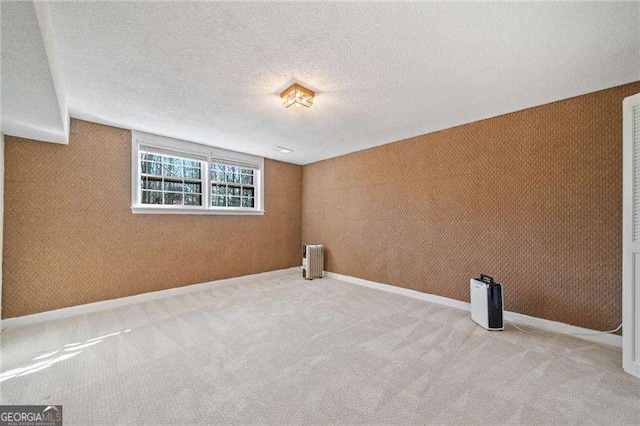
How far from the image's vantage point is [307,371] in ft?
6.19

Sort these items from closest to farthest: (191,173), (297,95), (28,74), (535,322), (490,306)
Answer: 1. (28,74)
2. (297,95)
3. (490,306)
4. (535,322)
5. (191,173)

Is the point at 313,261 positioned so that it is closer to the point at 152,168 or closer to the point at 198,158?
the point at 198,158

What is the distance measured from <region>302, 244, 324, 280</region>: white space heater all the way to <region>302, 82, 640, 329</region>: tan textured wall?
975 millimetres

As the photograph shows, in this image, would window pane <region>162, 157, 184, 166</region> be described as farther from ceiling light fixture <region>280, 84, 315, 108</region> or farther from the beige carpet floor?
ceiling light fixture <region>280, 84, 315, 108</region>

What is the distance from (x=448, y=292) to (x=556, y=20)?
9.90 ft

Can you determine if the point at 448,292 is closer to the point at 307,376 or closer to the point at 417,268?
the point at 417,268

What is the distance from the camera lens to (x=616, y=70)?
2078mm

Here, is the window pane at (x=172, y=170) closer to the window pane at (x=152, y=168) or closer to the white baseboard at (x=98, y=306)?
the window pane at (x=152, y=168)

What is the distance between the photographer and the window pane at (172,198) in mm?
3869

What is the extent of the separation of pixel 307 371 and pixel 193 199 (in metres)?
3.46

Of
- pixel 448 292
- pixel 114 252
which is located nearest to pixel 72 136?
pixel 114 252
